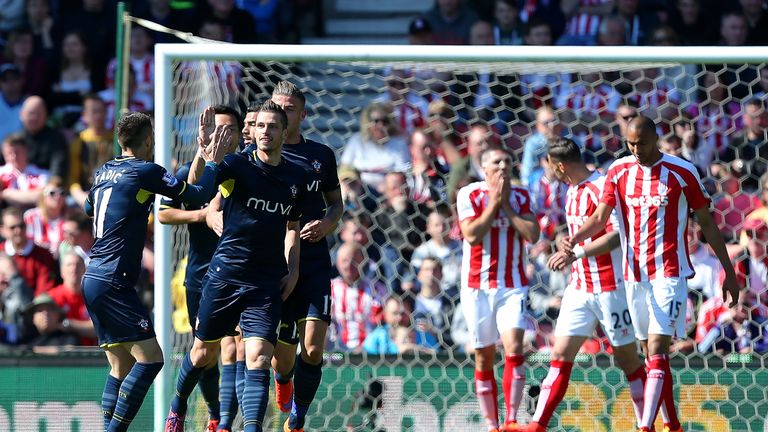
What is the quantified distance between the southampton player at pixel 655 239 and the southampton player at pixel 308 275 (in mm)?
1490

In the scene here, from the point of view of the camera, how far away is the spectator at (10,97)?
12.7 metres

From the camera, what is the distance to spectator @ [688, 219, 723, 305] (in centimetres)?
938

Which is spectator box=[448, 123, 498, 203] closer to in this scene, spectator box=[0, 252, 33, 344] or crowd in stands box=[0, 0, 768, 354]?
crowd in stands box=[0, 0, 768, 354]

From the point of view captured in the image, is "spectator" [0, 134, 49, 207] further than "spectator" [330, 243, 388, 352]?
Yes

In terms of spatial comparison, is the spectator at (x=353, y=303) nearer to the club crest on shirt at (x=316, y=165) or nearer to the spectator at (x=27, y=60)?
the club crest on shirt at (x=316, y=165)

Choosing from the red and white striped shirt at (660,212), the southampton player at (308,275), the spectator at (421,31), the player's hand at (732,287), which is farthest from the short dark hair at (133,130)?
the spectator at (421,31)

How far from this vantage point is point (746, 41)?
483 inches

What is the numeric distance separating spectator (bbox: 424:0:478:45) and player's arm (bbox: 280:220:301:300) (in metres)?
5.83

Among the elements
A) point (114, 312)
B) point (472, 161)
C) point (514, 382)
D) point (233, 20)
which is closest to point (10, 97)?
point (233, 20)

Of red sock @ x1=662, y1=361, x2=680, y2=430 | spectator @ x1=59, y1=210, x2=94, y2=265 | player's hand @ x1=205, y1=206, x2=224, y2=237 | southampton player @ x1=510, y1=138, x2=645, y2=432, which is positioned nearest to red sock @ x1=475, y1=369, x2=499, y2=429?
southampton player @ x1=510, y1=138, x2=645, y2=432

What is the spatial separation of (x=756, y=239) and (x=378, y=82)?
4162 millimetres

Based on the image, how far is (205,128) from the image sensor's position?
6789 mm

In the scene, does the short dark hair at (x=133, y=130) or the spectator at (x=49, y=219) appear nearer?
the short dark hair at (x=133, y=130)

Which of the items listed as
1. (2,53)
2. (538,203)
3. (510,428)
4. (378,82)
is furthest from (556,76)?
(2,53)
